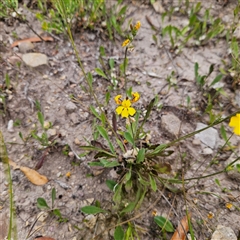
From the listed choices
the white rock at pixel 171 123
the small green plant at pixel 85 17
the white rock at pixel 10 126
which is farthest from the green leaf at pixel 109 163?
the small green plant at pixel 85 17

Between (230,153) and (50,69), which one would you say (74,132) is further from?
(230,153)

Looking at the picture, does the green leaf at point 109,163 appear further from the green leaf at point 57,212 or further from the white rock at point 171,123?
the white rock at point 171,123

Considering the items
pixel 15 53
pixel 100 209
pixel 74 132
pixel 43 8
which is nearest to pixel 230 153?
pixel 100 209

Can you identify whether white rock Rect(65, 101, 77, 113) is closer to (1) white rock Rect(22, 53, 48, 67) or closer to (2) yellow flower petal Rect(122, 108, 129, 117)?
(1) white rock Rect(22, 53, 48, 67)

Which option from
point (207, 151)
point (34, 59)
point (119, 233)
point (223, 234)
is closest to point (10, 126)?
point (34, 59)

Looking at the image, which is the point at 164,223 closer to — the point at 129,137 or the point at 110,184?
the point at 110,184

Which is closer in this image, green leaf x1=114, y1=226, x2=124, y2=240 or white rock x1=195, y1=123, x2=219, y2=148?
green leaf x1=114, y1=226, x2=124, y2=240

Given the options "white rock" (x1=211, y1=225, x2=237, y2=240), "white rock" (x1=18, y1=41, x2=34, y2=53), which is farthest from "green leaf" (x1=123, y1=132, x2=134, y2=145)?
"white rock" (x1=18, y1=41, x2=34, y2=53)
